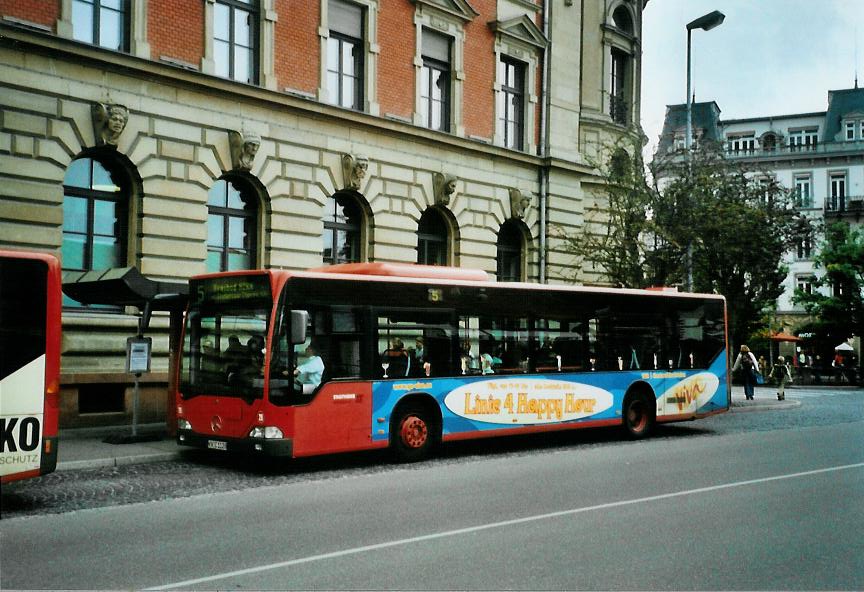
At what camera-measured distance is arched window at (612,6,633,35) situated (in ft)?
104

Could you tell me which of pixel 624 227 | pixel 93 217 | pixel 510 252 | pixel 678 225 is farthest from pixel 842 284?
pixel 93 217

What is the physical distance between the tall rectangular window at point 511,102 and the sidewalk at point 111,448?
1376cm

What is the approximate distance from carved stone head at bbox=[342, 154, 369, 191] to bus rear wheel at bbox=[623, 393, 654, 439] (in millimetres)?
8303

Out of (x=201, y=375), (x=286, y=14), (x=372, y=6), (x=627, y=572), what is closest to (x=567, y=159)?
(x=372, y=6)

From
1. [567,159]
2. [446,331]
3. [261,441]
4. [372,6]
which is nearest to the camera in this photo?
[261,441]

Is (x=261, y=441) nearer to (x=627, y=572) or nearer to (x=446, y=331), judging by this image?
(x=446, y=331)

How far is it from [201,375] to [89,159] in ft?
21.6

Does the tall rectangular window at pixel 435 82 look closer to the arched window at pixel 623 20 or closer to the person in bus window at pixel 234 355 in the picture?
the arched window at pixel 623 20

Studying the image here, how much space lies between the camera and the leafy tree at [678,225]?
25.2 meters

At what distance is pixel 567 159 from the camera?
2864 centimetres

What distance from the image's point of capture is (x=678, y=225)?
25.3 meters

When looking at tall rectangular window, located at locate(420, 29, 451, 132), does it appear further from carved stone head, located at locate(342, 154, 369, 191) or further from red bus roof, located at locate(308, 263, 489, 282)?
red bus roof, located at locate(308, 263, 489, 282)

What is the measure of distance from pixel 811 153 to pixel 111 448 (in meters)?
62.3

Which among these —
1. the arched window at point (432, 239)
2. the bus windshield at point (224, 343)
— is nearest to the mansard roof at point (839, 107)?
the arched window at point (432, 239)
